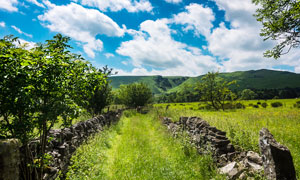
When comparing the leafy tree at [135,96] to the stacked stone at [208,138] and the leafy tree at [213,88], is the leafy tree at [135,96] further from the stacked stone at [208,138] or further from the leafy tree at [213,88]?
the stacked stone at [208,138]

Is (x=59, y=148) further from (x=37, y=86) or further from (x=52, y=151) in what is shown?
(x=37, y=86)

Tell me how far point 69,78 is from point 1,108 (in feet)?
5.11

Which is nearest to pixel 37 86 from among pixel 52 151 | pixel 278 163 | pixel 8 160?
pixel 8 160

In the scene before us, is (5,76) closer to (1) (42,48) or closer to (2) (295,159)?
(1) (42,48)

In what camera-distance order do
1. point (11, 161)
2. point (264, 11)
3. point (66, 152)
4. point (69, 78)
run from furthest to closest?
point (264, 11) < point (66, 152) < point (69, 78) < point (11, 161)

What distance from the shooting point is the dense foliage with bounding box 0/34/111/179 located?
2.75 m

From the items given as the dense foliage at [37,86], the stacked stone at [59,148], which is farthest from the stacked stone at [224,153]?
the stacked stone at [59,148]

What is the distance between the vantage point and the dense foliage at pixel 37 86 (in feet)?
9.02

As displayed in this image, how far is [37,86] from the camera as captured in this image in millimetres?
3355

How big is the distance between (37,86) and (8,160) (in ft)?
5.63

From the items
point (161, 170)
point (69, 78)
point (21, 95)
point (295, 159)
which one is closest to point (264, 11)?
point (295, 159)

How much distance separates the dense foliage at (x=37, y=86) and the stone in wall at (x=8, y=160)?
0.80m

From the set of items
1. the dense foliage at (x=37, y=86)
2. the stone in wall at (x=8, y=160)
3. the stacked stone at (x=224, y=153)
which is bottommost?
the stacked stone at (x=224, y=153)

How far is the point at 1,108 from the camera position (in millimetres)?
2883
